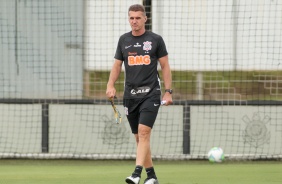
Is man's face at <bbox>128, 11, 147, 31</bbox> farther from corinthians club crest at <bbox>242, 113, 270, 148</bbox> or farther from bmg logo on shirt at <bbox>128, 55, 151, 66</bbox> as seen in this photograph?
corinthians club crest at <bbox>242, 113, 270, 148</bbox>

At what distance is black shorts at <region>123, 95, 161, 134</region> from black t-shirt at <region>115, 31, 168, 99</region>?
64mm

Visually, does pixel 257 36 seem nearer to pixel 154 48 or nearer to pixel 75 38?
pixel 75 38

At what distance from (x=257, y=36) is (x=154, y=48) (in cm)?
465

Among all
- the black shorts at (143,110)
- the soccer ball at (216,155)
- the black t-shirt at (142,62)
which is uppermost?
the black t-shirt at (142,62)

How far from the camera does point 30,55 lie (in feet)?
42.6

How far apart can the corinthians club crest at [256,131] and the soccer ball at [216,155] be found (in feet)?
1.87

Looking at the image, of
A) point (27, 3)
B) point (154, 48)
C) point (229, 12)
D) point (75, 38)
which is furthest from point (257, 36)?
point (154, 48)

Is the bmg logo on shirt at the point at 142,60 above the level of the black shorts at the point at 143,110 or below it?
above

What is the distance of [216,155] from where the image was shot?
480 inches

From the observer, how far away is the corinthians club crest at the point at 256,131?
41.2 ft
